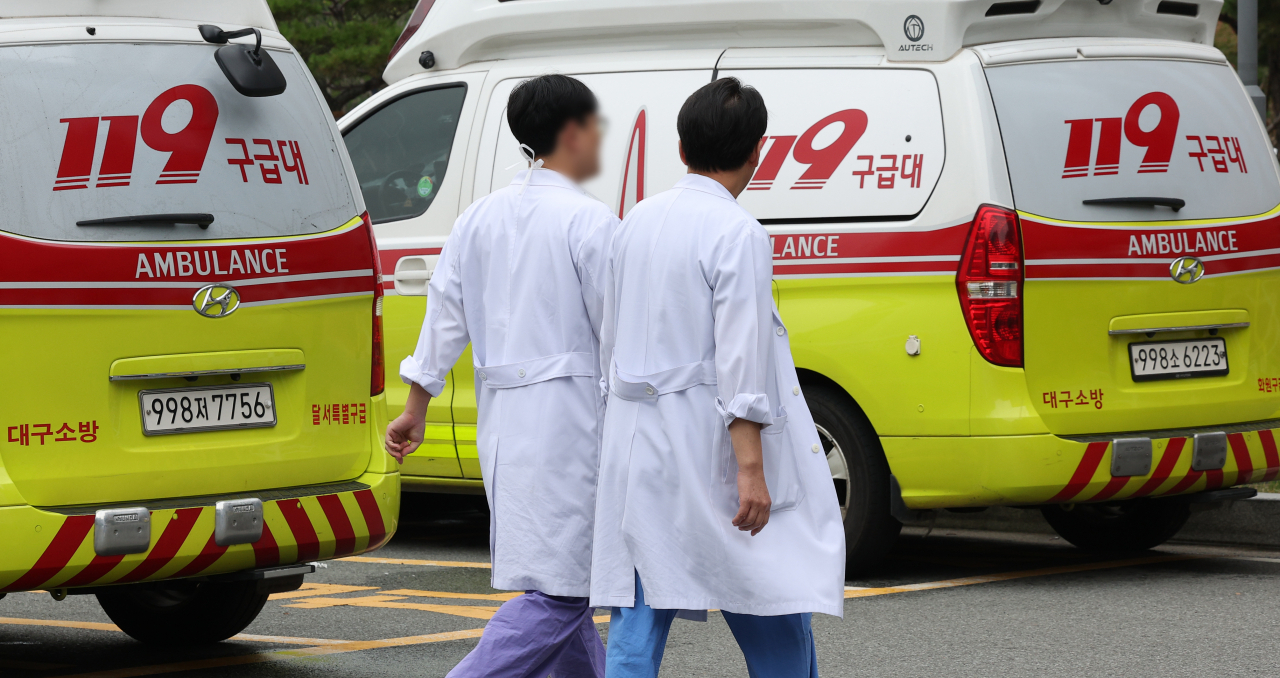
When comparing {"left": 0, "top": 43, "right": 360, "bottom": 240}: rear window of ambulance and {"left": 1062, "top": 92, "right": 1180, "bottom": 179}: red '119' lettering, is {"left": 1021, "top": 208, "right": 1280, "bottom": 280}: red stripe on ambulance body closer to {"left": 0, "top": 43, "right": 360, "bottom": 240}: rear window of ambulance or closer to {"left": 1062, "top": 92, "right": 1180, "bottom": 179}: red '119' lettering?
{"left": 1062, "top": 92, "right": 1180, "bottom": 179}: red '119' lettering

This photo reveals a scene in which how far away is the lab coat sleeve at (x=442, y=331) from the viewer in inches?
165

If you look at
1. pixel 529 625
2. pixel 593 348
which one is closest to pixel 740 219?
pixel 593 348

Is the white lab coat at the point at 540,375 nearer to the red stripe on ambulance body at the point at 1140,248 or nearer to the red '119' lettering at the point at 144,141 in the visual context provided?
the red '119' lettering at the point at 144,141

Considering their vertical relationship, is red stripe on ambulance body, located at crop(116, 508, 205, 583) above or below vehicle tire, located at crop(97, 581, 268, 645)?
above

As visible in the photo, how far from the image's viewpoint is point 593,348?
13.7 feet

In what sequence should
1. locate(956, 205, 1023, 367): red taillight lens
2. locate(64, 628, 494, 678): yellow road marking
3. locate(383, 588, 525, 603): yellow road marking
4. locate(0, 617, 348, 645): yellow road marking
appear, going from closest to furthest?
locate(64, 628, 494, 678): yellow road marking, locate(0, 617, 348, 645): yellow road marking, locate(956, 205, 1023, 367): red taillight lens, locate(383, 588, 525, 603): yellow road marking

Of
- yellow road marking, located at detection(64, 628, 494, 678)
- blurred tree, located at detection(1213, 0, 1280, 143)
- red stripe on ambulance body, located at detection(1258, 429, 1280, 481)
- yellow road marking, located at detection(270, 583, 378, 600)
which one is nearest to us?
yellow road marking, located at detection(64, 628, 494, 678)

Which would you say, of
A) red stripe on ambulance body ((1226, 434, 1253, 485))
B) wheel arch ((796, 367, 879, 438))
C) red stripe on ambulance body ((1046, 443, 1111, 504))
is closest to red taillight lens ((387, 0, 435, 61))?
wheel arch ((796, 367, 879, 438))

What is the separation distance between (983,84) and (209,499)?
3.16 meters

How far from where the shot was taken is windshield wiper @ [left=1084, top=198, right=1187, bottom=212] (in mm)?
6168

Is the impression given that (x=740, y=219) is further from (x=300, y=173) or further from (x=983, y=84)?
(x=983, y=84)

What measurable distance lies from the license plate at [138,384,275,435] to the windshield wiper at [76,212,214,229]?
435 millimetres

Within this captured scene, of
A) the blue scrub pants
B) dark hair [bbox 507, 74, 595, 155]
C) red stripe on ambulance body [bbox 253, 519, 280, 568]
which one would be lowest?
Result: red stripe on ambulance body [bbox 253, 519, 280, 568]

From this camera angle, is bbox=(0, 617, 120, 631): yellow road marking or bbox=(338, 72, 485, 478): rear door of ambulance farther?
bbox=(338, 72, 485, 478): rear door of ambulance
